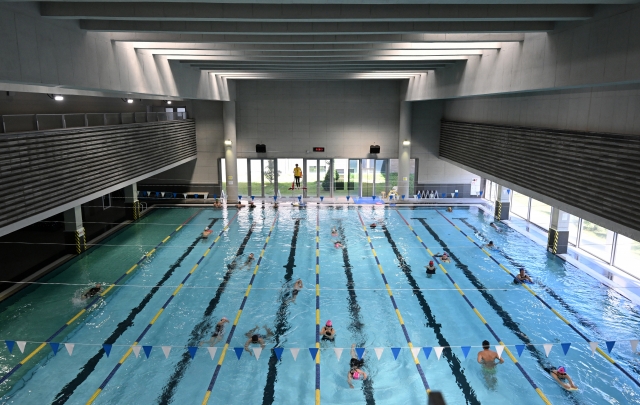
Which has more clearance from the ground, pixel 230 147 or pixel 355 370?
pixel 230 147

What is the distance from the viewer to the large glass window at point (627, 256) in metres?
13.0

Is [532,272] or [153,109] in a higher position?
[153,109]

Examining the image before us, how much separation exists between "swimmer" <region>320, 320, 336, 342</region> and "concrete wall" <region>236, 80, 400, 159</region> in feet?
49.9

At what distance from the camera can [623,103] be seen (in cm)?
814

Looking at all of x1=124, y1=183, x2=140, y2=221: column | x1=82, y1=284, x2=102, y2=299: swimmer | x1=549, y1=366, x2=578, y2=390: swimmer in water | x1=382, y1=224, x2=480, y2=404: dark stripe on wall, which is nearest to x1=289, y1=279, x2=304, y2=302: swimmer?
x1=382, y1=224, x2=480, y2=404: dark stripe on wall

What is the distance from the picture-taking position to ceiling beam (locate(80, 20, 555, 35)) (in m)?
7.77

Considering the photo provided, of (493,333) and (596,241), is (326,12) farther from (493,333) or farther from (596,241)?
(596,241)

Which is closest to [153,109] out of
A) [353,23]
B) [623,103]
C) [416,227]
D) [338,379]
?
[416,227]

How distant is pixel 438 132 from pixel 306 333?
1646 cm

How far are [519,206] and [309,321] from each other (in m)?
14.3

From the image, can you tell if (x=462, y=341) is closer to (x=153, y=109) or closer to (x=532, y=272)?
(x=532, y=272)

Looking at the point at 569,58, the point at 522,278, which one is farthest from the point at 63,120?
the point at 522,278

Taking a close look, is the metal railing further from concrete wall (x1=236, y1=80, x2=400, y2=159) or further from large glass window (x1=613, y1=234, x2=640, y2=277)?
large glass window (x1=613, y1=234, x2=640, y2=277)

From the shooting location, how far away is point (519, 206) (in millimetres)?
20266
